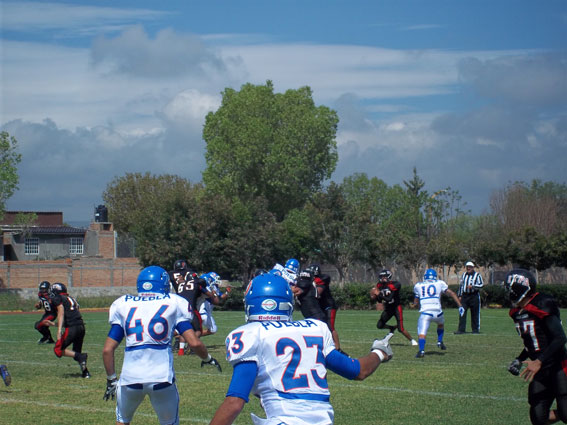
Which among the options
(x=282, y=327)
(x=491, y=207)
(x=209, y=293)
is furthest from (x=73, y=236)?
(x=282, y=327)

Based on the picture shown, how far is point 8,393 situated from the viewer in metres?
11.9

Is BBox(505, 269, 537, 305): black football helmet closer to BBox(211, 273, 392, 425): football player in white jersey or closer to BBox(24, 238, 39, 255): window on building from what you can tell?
BBox(211, 273, 392, 425): football player in white jersey

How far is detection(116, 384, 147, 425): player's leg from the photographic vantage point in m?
7.05

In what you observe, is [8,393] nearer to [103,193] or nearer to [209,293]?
[209,293]

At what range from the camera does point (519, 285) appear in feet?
25.8

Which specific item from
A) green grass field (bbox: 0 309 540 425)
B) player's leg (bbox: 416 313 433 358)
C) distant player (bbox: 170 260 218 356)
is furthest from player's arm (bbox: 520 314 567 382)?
distant player (bbox: 170 260 218 356)

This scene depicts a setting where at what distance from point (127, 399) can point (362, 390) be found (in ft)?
17.9

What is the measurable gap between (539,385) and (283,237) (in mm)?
43171

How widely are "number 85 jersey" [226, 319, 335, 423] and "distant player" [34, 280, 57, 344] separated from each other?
1270 cm

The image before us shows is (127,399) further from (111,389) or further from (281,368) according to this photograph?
(281,368)

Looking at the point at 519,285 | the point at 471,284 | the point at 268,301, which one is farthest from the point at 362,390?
the point at 471,284

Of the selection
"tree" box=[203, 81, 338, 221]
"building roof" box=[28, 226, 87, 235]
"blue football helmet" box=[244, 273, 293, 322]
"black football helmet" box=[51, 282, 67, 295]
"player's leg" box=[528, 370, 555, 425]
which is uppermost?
"tree" box=[203, 81, 338, 221]

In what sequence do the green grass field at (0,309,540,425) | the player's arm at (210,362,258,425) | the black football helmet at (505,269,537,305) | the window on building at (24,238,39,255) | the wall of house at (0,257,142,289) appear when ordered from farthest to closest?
the window on building at (24,238,39,255) < the wall of house at (0,257,142,289) < the green grass field at (0,309,540,425) < the black football helmet at (505,269,537,305) < the player's arm at (210,362,258,425)

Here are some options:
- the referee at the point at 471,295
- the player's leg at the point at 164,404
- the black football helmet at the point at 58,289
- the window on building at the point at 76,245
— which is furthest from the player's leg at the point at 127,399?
the window on building at the point at 76,245
